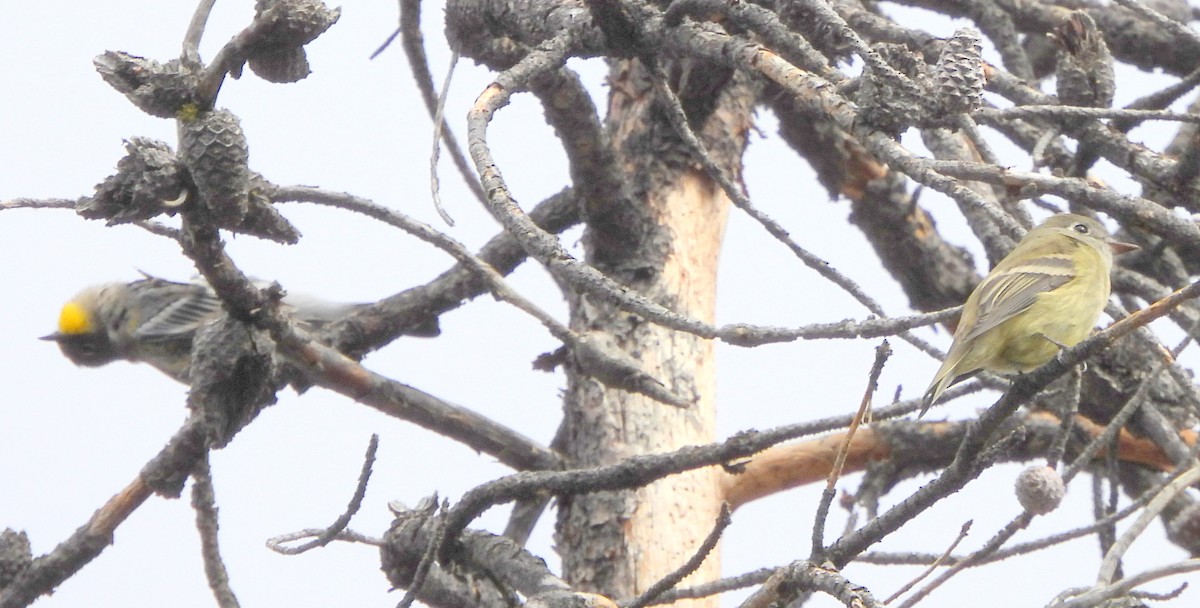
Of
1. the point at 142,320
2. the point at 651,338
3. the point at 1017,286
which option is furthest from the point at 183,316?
the point at 1017,286

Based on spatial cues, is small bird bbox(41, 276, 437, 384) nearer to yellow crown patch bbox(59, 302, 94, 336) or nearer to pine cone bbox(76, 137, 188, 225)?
yellow crown patch bbox(59, 302, 94, 336)

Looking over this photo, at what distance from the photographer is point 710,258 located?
4.30 meters

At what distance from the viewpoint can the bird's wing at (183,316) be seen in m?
5.41

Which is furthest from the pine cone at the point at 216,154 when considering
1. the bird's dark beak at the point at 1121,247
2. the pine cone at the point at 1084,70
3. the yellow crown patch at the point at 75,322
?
the yellow crown patch at the point at 75,322

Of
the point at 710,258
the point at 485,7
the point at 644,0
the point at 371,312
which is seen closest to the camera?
the point at 644,0

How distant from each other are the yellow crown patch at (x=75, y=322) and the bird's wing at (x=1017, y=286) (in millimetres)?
4289

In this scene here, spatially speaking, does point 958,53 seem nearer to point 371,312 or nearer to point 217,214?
point 217,214

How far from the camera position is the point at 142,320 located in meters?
5.83

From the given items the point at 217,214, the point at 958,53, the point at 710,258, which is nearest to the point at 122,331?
the point at 710,258

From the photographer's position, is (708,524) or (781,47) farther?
(708,524)

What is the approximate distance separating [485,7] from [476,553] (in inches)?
61.8

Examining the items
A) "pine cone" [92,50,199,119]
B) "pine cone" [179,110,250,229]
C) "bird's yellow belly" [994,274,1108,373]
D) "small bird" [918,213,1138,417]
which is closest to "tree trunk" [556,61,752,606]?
"small bird" [918,213,1138,417]

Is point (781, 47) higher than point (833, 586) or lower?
higher

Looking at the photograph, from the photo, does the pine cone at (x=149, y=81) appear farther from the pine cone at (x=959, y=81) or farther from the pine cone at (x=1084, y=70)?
the pine cone at (x=1084, y=70)
